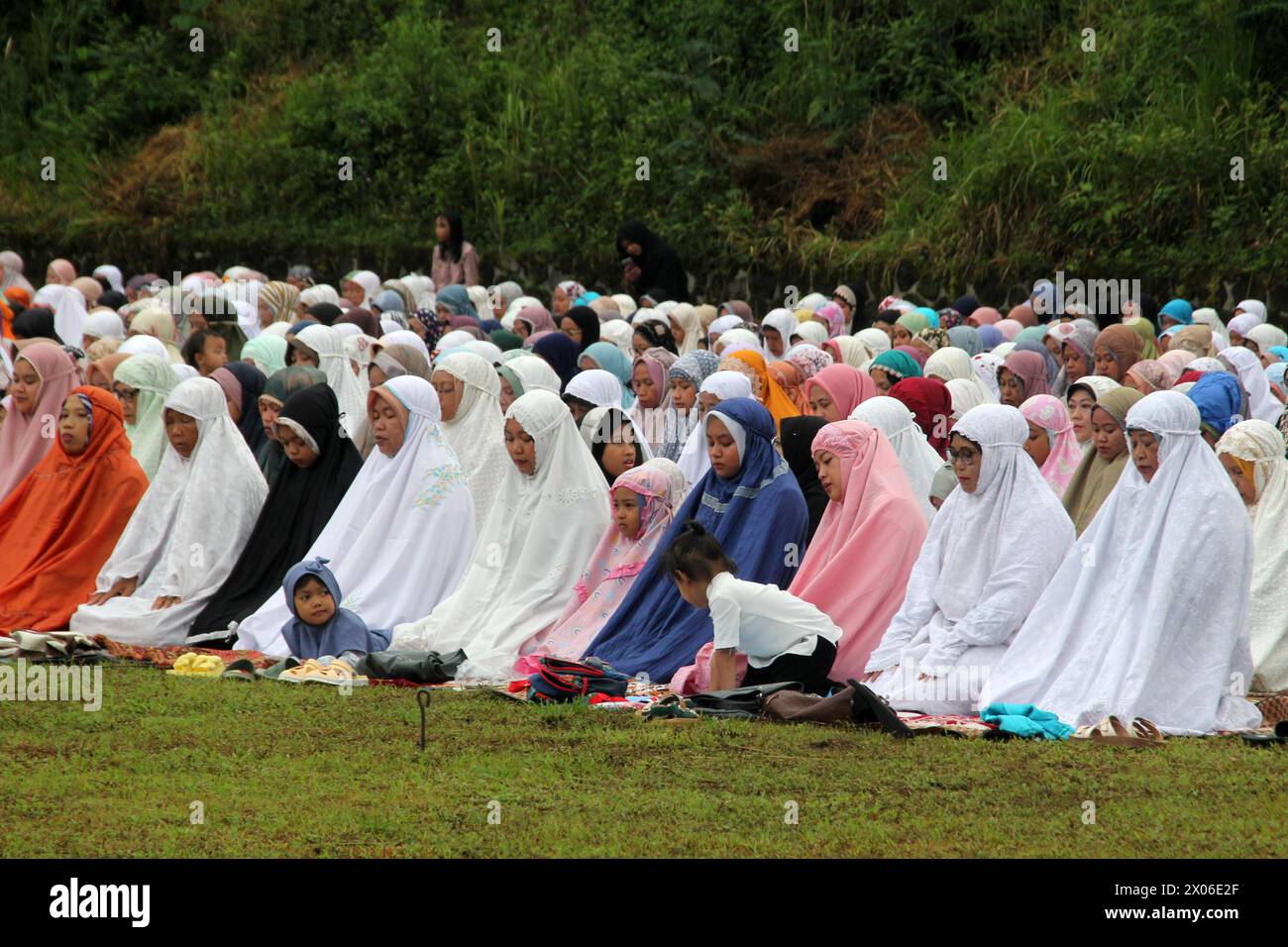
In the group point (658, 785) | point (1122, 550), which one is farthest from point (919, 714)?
point (658, 785)

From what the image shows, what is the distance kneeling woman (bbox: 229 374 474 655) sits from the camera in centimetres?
872

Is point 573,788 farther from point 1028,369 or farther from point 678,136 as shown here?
point 678,136

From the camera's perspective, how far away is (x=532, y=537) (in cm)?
860

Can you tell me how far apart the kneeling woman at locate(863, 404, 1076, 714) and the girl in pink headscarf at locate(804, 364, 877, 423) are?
2.19 meters

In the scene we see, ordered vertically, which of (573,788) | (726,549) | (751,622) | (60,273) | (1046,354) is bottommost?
(573,788)

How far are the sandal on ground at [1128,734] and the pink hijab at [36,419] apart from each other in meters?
5.82

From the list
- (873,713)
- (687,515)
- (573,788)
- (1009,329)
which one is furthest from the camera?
(1009,329)

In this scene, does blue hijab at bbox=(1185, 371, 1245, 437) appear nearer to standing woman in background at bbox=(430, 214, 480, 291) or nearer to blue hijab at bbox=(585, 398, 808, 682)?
blue hijab at bbox=(585, 398, 808, 682)

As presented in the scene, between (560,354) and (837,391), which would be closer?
(837,391)

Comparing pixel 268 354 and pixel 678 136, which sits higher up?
pixel 678 136

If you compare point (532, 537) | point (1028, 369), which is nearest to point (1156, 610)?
point (532, 537)

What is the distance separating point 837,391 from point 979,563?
2535 millimetres

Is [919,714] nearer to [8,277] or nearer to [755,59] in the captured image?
[8,277]

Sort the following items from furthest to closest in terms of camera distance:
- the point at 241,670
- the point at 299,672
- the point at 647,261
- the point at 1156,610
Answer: the point at 647,261, the point at 241,670, the point at 299,672, the point at 1156,610
